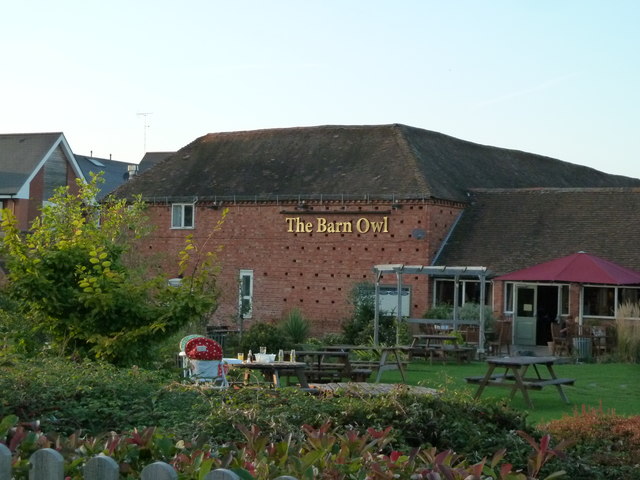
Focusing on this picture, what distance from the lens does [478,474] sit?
17.8 ft

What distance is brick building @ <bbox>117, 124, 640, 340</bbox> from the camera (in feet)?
→ 125

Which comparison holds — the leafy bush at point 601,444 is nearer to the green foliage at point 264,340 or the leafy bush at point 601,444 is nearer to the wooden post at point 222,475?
the wooden post at point 222,475

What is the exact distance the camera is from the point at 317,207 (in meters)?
39.5

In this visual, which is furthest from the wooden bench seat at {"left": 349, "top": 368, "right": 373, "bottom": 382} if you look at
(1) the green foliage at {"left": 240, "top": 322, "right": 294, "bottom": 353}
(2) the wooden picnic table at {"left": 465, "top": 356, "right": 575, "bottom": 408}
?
(1) the green foliage at {"left": 240, "top": 322, "right": 294, "bottom": 353}

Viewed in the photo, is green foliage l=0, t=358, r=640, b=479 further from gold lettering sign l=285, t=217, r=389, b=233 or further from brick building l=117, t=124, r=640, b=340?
gold lettering sign l=285, t=217, r=389, b=233

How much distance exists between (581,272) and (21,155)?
114ft

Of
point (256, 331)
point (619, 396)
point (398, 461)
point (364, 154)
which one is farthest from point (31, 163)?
point (398, 461)

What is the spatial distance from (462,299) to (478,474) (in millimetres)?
32123

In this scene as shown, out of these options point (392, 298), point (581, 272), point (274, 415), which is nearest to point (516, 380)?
point (274, 415)

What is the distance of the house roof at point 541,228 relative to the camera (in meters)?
36.0

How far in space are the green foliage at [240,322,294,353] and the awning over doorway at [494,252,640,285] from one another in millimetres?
7948

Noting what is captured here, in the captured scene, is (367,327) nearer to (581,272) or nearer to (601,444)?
(581,272)

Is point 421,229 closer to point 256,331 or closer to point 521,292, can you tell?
point 521,292

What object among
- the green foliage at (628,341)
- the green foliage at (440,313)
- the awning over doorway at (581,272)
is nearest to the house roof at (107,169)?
the green foliage at (440,313)
